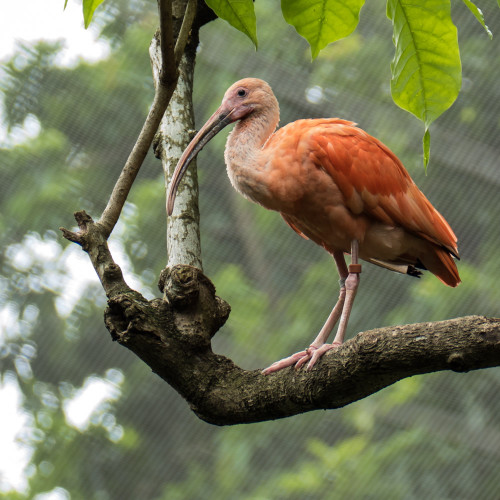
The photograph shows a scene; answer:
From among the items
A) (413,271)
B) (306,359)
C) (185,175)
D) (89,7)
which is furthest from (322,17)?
(413,271)

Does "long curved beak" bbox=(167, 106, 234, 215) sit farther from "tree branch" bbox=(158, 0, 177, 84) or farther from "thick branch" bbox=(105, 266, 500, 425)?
"tree branch" bbox=(158, 0, 177, 84)

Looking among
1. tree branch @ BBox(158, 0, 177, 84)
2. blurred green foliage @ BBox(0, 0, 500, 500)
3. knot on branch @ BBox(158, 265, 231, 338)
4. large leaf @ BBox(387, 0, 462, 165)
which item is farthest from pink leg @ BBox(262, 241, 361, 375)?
blurred green foliage @ BBox(0, 0, 500, 500)

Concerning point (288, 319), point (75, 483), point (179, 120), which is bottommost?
point (75, 483)

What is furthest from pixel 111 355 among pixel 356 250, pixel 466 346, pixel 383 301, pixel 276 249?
pixel 466 346

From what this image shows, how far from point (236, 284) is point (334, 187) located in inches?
84.8

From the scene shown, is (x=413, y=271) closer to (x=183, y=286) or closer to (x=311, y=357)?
(x=311, y=357)

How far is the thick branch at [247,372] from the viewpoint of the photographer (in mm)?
1165

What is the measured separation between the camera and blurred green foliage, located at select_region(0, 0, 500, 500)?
4.12 meters

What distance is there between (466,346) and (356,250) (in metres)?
1.04

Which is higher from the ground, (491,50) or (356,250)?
(491,50)

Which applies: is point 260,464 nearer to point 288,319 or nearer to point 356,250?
point 288,319

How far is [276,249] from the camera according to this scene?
14.2ft

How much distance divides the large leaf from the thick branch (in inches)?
12.8

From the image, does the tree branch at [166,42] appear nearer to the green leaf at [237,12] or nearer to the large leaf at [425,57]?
the green leaf at [237,12]
